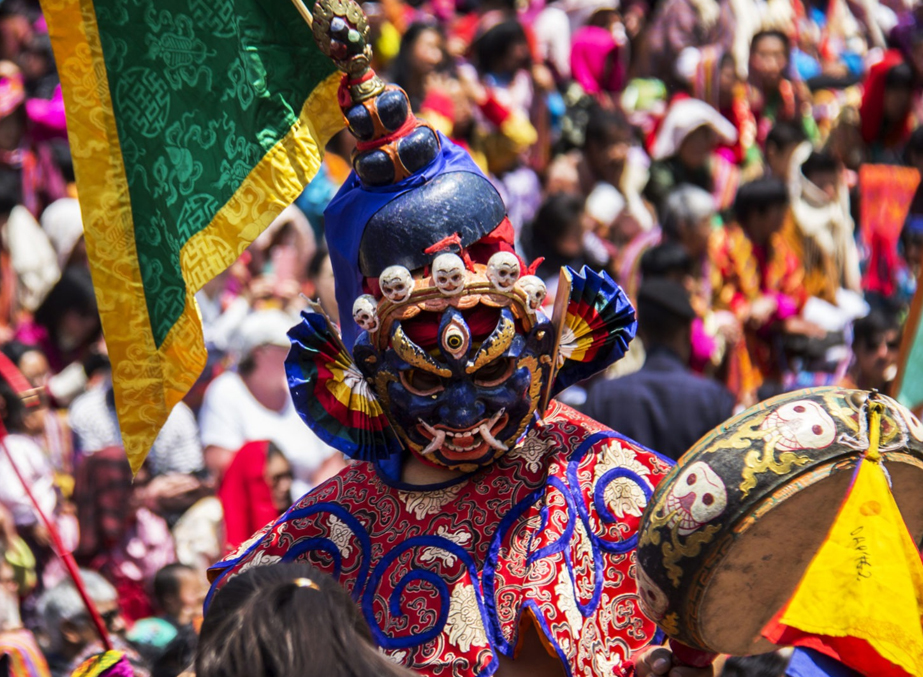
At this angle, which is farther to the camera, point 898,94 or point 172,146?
point 898,94

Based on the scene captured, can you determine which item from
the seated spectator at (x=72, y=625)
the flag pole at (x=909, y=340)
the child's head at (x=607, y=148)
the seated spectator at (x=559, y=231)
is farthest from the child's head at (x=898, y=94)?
the seated spectator at (x=72, y=625)

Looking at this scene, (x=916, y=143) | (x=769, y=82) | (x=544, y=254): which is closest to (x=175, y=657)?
(x=544, y=254)

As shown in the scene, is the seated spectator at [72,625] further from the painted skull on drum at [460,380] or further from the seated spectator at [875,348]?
the seated spectator at [875,348]

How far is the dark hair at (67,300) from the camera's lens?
7.08 metres

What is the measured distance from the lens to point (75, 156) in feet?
14.4

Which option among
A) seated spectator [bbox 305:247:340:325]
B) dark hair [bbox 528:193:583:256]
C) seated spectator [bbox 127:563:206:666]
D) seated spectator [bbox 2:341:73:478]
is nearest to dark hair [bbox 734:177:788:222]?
dark hair [bbox 528:193:583:256]

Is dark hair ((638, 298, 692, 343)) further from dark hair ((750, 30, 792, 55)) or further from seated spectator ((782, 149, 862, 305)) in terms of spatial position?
dark hair ((750, 30, 792, 55))

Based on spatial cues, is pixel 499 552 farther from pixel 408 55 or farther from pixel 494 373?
pixel 408 55

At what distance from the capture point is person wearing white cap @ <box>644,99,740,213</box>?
9.48 meters

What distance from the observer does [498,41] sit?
962cm

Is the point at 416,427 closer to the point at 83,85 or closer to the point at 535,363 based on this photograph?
the point at 535,363

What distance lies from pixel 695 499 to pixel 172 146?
1880 millimetres

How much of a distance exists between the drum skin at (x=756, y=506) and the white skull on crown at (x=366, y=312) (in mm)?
851

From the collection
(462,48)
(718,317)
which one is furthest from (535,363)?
(462,48)
